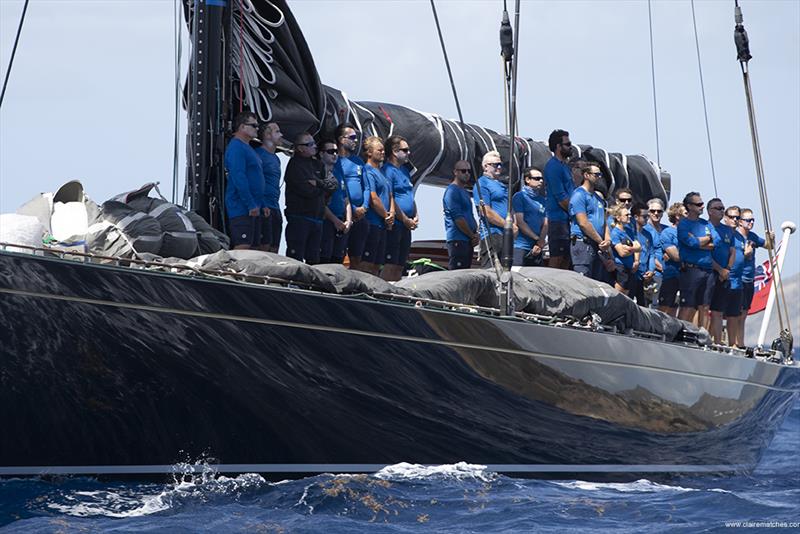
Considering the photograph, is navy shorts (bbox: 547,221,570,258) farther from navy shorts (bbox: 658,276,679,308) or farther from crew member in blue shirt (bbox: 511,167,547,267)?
navy shorts (bbox: 658,276,679,308)

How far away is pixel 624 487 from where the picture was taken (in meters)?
9.61

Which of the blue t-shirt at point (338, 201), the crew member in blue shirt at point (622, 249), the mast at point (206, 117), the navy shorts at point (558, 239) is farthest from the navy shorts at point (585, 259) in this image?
the mast at point (206, 117)

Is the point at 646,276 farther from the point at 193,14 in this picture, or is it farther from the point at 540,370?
the point at 193,14

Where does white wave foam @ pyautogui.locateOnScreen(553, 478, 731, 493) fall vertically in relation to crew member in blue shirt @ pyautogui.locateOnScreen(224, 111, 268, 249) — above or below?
below

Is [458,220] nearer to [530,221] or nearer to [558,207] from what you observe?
[530,221]

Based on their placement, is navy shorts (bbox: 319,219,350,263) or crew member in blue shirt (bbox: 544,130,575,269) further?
crew member in blue shirt (bbox: 544,130,575,269)

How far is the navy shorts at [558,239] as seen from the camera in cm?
1091

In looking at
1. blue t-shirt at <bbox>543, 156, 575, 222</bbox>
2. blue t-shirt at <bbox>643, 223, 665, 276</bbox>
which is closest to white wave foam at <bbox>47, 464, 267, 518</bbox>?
blue t-shirt at <bbox>543, 156, 575, 222</bbox>

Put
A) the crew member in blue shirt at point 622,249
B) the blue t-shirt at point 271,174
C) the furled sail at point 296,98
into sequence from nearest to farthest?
the blue t-shirt at point 271,174 → the furled sail at point 296,98 → the crew member in blue shirt at point 622,249

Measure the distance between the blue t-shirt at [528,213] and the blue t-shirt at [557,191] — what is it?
167 millimetres

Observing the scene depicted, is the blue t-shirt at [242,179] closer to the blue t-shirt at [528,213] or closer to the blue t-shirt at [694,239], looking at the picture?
the blue t-shirt at [528,213]

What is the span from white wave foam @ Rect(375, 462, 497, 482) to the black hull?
2.0 inches

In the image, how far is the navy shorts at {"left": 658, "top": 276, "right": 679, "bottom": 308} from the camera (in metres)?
12.6

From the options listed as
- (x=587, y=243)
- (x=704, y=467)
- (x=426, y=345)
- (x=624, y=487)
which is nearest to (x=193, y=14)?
(x=426, y=345)
